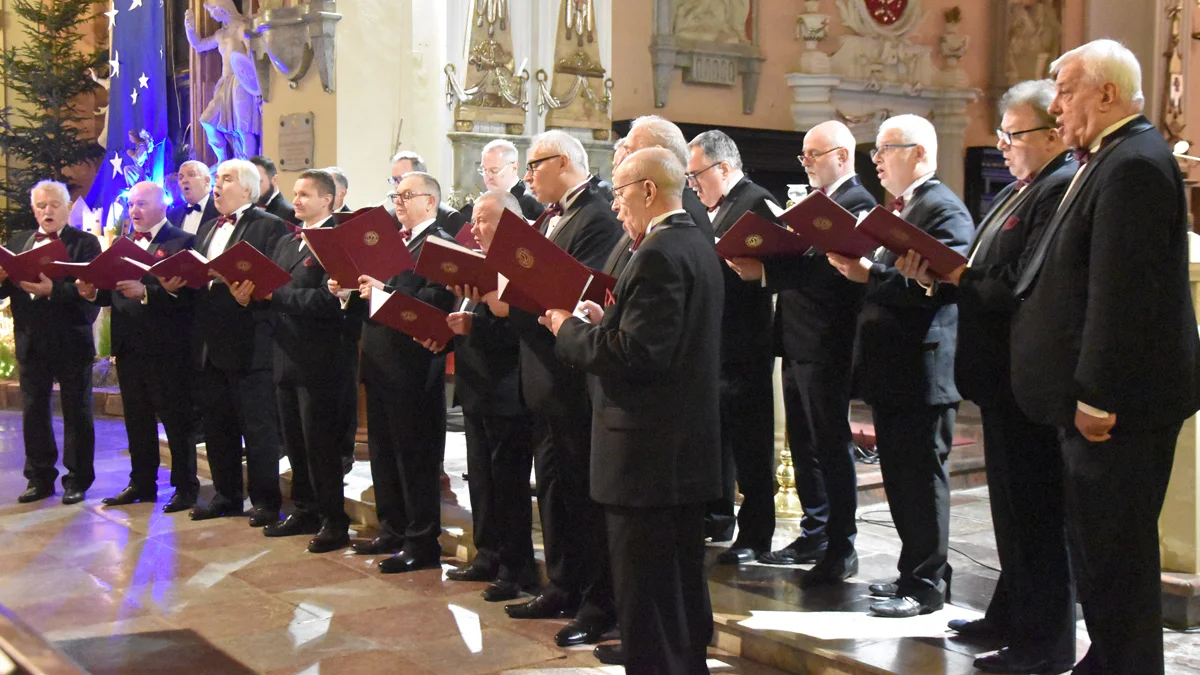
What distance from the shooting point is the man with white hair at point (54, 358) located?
6.04 m

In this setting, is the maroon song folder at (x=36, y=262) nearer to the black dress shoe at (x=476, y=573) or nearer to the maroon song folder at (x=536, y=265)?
the black dress shoe at (x=476, y=573)

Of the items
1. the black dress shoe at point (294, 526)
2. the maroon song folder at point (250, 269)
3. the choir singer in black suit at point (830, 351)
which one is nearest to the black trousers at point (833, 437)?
the choir singer in black suit at point (830, 351)

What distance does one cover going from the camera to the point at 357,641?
386 centimetres

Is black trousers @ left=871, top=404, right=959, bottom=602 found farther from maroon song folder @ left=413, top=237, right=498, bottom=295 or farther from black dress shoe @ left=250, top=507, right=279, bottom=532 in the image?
black dress shoe @ left=250, top=507, right=279, bottom=532

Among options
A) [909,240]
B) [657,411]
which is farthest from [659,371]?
[909,240]

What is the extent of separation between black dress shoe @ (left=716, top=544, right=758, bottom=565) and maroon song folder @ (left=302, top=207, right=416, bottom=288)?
1.51m

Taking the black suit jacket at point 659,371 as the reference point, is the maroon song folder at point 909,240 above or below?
above

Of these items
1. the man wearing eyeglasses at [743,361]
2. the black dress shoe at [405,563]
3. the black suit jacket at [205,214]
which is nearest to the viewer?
the man wearing eyeglasses at [743,361]

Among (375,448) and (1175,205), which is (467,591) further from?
(1175,205)

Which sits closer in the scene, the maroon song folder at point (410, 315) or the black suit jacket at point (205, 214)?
the maroon song folder at point (410, 315)

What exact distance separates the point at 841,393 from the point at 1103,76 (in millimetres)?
1603

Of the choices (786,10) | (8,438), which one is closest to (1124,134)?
(8,438)

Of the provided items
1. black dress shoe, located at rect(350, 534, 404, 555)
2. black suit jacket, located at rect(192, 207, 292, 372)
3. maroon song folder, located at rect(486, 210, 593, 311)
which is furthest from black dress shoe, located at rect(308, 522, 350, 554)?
maroon song folder, located at rect(486, 210, 593, 311)

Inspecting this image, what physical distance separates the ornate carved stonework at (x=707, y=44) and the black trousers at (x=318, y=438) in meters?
6.76
